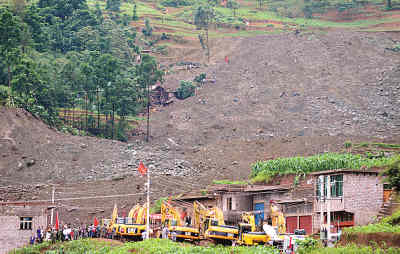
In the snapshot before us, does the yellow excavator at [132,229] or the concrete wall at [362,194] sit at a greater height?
the concrete wall at [362,194]

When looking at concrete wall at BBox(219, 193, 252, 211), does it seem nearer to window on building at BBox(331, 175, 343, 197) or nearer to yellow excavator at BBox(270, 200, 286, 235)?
yellow excavator at BBox(270, 200, 286, 235)

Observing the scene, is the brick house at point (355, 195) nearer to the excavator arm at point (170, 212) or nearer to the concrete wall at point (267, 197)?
the concrete wall at point (267, 197)

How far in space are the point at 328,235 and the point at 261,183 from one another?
2295cm

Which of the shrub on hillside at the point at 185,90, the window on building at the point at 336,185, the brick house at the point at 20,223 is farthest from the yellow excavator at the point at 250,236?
the shrub on hillside at the point at 185,90

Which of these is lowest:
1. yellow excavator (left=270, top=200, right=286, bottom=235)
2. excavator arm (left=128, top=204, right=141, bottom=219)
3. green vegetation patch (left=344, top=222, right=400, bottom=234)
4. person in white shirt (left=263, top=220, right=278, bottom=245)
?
excavator arm (left=128, top=204, right=141, bottom=219)

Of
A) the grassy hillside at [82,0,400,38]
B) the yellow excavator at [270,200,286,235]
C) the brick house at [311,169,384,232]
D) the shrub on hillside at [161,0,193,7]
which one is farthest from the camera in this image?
the shrub on hillside at [161,0,193,7]

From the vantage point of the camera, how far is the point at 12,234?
4781 cm

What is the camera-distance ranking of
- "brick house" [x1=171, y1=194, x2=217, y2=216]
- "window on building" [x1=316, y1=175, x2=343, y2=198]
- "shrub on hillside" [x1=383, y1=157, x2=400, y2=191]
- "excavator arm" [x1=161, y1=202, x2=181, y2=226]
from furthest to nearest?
"brick house" [x1=171, y1=194, x2=217, y2=216], "excavator arm" [x1=161, y1=202, x2=181, y2=226], "window on building" [x1=316, y1=175, x2=343, y2=198], "shrub on hillside" [x1=383, y1=157, x2=400, y2=191]

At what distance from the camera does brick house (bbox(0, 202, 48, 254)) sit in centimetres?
4756

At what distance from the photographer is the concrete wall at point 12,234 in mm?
47375

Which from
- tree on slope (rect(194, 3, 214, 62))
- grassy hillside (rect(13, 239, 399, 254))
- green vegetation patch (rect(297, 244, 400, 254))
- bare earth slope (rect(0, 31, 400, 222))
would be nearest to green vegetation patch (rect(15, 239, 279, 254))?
grassy hillside (rect(13, 239, 399, 254))

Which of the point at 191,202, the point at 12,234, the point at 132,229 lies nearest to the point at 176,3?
the point at 191,202

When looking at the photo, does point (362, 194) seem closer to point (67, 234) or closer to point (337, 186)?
point (337, 186)

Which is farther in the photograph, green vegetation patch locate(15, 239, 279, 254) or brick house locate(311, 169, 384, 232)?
brick house locate(311, 169, 384, 232)
